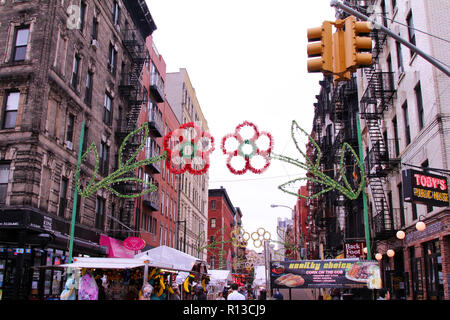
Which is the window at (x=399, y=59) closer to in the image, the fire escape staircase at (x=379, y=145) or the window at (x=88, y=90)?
the fire escape staircase at (x=379, y=145)

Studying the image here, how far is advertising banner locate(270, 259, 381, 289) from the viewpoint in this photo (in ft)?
49.3

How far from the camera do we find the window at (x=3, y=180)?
20.9m

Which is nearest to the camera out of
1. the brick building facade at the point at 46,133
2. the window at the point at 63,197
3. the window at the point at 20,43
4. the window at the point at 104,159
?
the brick building facade at the point at 46,133

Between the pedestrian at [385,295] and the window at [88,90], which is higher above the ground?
the window at [88,90]

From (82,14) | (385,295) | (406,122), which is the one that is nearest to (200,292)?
(385,295)

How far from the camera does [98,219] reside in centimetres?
2948

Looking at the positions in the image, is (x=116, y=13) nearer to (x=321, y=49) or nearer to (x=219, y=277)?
(x=219, y=277)

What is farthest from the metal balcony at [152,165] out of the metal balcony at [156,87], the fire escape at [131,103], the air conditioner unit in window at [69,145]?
the air conditioner unit in window at [69,145]

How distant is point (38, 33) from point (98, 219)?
40.6 feet

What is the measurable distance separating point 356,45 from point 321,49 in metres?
0.67

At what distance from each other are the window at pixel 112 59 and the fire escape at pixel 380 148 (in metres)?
18.0

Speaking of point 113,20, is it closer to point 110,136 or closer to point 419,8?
point 110,136

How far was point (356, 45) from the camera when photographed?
8641 mm
